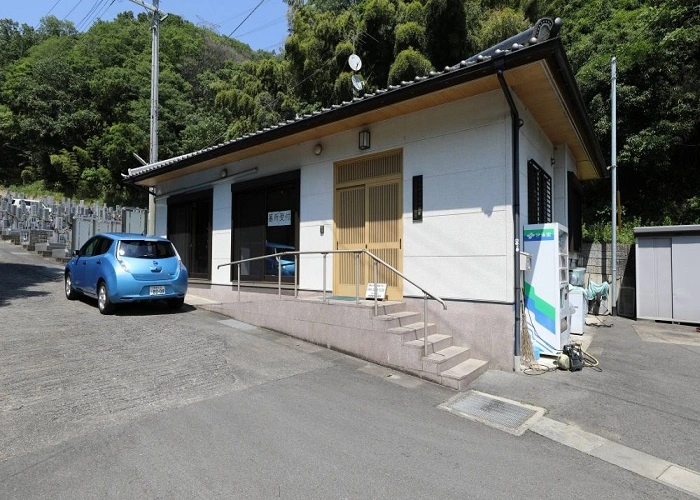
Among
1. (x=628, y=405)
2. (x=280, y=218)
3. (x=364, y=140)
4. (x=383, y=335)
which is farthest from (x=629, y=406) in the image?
(x=280, y=218)

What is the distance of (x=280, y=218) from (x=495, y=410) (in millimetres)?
6123

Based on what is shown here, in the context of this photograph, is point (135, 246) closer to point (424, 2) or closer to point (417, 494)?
point (417, 494)

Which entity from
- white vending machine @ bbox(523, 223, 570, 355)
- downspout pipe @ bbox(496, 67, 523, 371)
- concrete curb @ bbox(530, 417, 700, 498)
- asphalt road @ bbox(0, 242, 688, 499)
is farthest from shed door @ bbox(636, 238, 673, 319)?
asphalt road @ bbox(0, 242, 688, 499)

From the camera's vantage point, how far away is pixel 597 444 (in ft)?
12.8

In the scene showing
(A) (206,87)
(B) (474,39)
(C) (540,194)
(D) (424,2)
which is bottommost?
(C) (540,194)

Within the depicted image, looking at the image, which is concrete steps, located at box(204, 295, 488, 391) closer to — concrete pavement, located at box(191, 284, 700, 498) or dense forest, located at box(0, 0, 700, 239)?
concrete pavement, located at box(191, 284, 700, 498)

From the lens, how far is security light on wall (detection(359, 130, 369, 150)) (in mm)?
7586

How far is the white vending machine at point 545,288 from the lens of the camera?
6176 mm

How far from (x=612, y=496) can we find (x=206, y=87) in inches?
1723

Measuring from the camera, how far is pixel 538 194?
7.65m

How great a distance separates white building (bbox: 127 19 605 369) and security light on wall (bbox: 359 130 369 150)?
0.08 feet

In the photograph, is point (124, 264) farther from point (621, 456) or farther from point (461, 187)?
point (621, 456)

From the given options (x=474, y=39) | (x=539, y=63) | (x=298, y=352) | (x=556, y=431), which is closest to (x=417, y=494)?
(x=556, y=431)

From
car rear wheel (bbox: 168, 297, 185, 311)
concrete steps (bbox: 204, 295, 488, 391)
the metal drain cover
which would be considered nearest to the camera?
the metal drain cover
